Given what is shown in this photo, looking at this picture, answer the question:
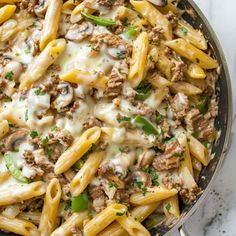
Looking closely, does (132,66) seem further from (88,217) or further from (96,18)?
(88,217)

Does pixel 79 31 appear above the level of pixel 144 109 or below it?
above

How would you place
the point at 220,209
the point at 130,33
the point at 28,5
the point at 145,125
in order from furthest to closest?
the point at 220,209, the point at 28,5, the point at 130,33, the point at 145,125

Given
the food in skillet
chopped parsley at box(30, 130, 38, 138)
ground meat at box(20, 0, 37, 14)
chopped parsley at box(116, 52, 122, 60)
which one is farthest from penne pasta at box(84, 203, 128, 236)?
ground meat at box(20, 0, 37, 14)

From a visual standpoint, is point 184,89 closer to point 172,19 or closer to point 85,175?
point 172,19

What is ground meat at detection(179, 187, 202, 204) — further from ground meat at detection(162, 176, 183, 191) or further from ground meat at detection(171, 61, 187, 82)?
ground meat at detection(171, 61, 187, 82)

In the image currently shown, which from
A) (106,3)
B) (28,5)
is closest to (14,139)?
(28,5)

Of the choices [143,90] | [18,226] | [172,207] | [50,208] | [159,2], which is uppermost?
[159,2]
